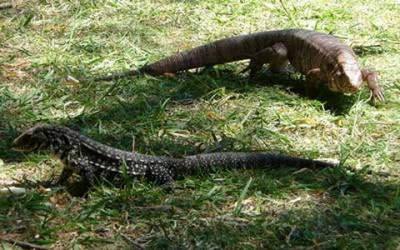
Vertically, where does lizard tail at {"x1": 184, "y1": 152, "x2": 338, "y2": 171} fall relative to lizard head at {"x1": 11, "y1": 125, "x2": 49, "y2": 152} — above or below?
below

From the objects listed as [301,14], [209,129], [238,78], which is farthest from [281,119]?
[301,14]

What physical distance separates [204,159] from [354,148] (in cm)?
123

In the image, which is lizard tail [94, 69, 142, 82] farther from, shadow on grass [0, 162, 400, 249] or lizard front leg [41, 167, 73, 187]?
shadow on grass [0, 162, 400, 249]

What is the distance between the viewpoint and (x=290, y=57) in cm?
724

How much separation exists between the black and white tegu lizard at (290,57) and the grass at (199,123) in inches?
5.2

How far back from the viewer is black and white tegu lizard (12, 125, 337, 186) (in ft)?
15.9

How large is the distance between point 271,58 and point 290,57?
185 mm

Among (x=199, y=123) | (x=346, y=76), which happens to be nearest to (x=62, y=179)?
(x=199, y=123)

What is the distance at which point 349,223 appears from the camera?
14.5 ft

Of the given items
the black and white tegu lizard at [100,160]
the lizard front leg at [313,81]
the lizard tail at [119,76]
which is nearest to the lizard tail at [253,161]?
the black and white tegu lizard at [100,160]

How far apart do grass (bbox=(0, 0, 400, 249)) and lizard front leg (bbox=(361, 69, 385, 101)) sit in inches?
4.2

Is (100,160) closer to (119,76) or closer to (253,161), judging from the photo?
(253,161)

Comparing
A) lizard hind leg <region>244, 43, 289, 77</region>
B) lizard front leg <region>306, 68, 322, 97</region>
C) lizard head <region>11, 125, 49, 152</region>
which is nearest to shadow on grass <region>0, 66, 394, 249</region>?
lizard head <region>11, 125, 49, 152</region>

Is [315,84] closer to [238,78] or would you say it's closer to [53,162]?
[238,78]
